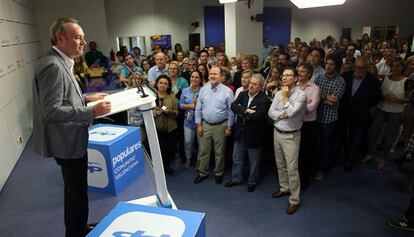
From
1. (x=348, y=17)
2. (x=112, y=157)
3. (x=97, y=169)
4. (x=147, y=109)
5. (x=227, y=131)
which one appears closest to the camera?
(x=147, y=109)

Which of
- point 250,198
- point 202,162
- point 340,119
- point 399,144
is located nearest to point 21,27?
point 202,162

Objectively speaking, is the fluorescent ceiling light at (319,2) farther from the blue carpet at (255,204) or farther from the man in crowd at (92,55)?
the man in crowd at (92,55)

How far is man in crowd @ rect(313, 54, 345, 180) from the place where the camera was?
3242 mm

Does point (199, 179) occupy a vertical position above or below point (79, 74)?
below

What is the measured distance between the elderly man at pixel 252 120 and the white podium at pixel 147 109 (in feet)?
4.60

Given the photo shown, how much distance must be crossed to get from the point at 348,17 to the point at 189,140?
13.6 meters

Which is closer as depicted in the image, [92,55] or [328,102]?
[328,102]

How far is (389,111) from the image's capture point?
3.67 metres

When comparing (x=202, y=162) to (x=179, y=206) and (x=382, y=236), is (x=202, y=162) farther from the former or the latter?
(x=382, y=236)

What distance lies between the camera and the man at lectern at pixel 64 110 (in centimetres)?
158

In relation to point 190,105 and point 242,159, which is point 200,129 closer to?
point 190,105

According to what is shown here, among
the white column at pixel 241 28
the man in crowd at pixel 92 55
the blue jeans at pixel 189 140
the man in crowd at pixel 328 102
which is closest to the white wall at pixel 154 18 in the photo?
the man in crowd at pixel 92 55

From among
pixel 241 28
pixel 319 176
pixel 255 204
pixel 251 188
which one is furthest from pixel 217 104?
pixel 241 28

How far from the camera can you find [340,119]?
12.0ft
